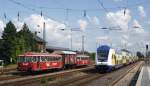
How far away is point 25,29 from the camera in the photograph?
114750 mm

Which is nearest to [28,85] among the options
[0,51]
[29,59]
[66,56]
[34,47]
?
[29,59]

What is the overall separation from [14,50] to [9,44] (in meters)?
3.93

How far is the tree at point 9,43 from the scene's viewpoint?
90.2m

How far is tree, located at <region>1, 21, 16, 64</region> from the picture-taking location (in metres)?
90.2

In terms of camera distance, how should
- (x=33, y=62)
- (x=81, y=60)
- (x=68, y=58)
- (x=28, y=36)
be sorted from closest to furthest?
(x=33, y=62) → (x=68, y=58) → (x=81, y=60) → (x=28, y=36)

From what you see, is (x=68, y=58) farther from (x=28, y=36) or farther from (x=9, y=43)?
(x=28, y=36)

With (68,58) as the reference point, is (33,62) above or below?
below

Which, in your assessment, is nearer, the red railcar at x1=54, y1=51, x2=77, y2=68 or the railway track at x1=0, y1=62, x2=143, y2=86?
the railway track at x1=0, y1=62, x2=143, y2=86

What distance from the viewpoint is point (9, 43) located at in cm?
9300

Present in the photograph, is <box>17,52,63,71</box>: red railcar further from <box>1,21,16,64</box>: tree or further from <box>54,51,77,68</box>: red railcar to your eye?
<box>1,21,16,64</box>: tree

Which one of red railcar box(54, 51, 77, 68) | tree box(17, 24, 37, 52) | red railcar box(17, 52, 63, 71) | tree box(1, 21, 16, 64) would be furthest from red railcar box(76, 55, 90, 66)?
tree box(17, 24, 37, 52)

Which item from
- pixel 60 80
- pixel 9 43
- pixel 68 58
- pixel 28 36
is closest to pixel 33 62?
pixel 60 80

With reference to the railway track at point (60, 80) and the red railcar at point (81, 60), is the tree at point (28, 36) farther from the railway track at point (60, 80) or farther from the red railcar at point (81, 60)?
the railway track at point (60, 80)

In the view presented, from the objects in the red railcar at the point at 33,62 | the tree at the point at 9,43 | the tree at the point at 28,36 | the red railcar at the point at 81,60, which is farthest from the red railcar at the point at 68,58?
the tree at the point at 28,36
